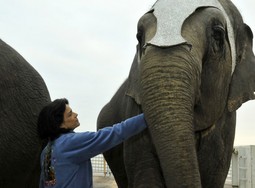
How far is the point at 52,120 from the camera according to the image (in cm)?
282

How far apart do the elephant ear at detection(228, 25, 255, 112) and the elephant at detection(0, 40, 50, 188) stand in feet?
6.35

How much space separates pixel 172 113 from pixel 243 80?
1019 millimetres

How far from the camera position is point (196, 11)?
3.04 m

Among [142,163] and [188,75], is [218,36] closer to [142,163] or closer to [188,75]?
[188,75]

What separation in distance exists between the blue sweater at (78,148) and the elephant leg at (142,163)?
0.54 meters

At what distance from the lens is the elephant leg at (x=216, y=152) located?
136 inches

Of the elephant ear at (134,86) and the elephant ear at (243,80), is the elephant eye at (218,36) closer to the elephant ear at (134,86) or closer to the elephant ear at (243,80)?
the elephant ear at (243,80)

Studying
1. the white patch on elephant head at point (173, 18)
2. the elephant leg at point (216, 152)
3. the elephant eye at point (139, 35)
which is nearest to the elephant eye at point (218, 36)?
the white patch on elephant head at point (173, 18)

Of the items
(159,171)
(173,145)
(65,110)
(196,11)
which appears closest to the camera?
(173,145)

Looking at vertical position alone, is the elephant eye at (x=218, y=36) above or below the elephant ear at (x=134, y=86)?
above

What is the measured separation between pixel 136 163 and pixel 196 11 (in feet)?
3.74

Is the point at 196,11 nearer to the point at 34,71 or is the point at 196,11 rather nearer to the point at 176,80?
the point at 176,80

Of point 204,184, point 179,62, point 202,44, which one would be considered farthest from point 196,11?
point 204,184

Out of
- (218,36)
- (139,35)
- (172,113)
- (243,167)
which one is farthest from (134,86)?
(243,167)
